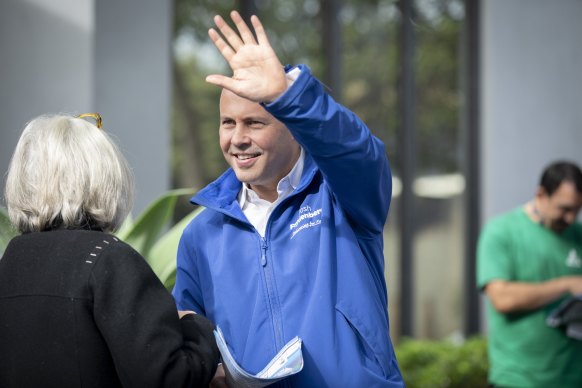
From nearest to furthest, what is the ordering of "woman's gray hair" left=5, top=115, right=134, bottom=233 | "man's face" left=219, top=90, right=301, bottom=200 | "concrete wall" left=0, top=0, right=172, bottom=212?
"woman's gray hair" left=5, top=115, right=134, bottom=233, "man's face" left=219, top=90, right=301, bottom=200, "concrete wall" left=0, top=0, right=172, bottom=212

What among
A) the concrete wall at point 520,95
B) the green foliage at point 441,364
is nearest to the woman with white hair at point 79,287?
the green foliage at point 441,364

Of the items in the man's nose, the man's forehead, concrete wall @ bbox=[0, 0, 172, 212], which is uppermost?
concrete wall @ bbox=[0, 0, 172, 212]

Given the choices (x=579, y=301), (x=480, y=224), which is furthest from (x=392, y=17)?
(x=579, y=301)

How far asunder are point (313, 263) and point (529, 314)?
2.53 m

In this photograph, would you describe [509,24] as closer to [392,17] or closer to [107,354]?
[392,17]

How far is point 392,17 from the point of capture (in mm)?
8062

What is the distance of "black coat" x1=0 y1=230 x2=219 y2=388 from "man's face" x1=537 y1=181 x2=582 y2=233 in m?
3.19

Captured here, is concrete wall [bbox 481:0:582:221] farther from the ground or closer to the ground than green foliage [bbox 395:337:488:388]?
farther from the ground

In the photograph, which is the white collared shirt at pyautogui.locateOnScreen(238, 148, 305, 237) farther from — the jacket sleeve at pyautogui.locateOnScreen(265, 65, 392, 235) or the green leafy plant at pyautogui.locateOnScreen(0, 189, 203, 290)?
the green leafy plant at pyautogui.locateOnScreen(0, 189, 203, 290)

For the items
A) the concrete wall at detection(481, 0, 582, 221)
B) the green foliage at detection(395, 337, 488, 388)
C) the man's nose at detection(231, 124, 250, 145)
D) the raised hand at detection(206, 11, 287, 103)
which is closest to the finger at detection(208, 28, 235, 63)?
the raised hand at detection(206, 11, 287, 103)

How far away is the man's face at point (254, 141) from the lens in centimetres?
298

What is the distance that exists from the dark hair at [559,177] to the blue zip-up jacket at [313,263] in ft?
8.04

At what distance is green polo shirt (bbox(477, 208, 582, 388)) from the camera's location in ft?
16.5

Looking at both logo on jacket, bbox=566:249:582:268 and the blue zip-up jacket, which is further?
logo on jacket, bbox=566:249:582:268
